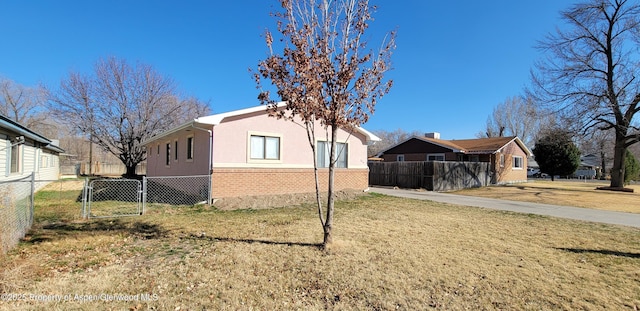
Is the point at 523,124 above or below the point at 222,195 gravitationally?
above

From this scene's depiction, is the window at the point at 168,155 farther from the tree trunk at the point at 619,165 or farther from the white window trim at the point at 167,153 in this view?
the tree trunk at the point at 619,165

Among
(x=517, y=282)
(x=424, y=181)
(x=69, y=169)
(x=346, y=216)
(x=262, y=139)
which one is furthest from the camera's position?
(x=69, y=169)

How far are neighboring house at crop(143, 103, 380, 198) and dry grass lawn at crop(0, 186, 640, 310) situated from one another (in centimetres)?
355

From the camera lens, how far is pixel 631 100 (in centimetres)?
2123

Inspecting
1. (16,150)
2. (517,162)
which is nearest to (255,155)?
(16,150)

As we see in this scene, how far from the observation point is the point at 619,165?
863 inches

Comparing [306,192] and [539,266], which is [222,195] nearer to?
[306,192]

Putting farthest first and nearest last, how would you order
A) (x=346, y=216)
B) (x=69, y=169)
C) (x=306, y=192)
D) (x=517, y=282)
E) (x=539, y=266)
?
(x=69, y=169) < (x=306, y=192) < (x=346, y=216) < (x=539, y=266) < (x=517, y=282)

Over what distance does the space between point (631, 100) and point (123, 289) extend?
29.7m

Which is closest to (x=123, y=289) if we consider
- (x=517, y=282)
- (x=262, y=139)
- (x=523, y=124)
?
(x=517, y=282)

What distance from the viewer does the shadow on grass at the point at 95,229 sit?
6164 millimetres

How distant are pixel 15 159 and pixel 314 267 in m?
13.1

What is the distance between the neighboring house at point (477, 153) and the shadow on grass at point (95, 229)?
22.8m

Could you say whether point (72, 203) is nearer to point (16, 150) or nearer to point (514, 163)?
point (16, 150)
